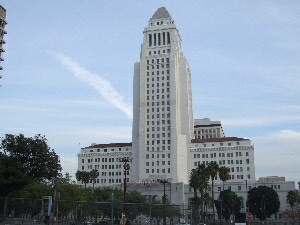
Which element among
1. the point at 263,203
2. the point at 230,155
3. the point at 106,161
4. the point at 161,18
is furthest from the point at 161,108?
the point at 263,203

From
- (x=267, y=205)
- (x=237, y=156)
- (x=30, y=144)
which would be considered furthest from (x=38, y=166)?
(x=237, y=156)

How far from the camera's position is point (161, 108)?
13938 centimetres

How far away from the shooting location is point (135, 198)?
90.4 metres

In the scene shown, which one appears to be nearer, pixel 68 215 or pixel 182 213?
pixel 68 215

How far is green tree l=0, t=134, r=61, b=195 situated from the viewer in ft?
168

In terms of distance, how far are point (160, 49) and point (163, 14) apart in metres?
18.2

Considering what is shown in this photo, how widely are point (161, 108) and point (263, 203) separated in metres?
53.9

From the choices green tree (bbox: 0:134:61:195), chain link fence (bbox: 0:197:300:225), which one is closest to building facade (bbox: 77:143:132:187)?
green tree (bbox: 0:134:61:195)

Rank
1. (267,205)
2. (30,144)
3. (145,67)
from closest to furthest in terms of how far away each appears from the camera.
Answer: (30,144) → (267,205) → (145,67)

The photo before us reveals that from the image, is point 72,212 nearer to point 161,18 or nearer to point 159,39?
point 159,39

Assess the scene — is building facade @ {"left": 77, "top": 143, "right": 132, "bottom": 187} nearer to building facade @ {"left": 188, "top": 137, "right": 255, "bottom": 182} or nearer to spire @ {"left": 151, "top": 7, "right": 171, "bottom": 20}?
building facade @ {"left": 188, "top": 137, "right": 255, "bottom": 182}

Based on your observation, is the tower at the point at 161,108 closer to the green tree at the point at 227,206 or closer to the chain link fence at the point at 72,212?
the green tree at the point at 227,206

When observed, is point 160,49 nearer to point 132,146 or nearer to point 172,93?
point 172,93

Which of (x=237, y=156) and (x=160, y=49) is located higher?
(x=160, y=49)
